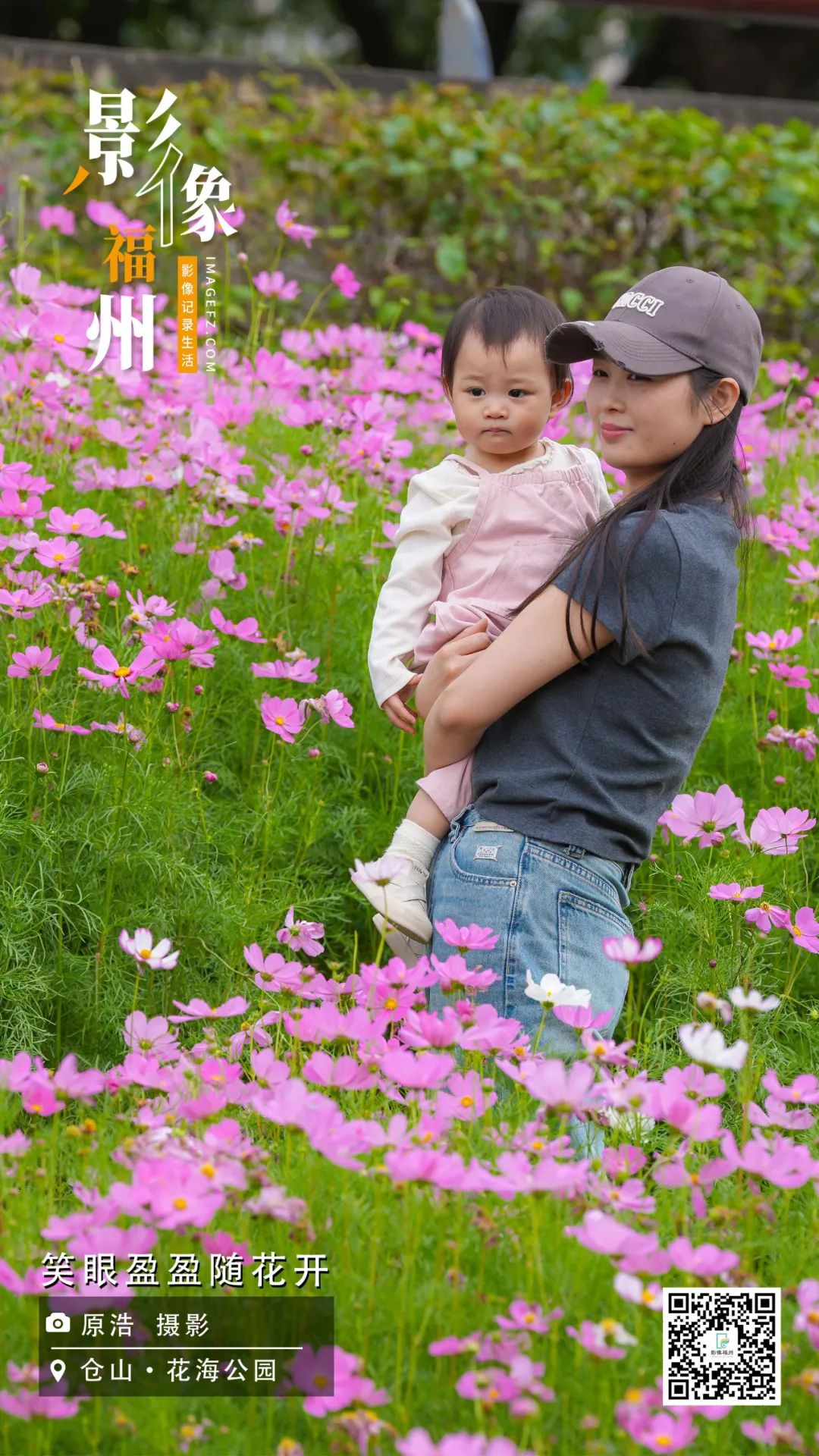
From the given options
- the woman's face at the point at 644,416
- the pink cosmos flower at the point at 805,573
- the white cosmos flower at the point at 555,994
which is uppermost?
the woman's face at the point at 644,416

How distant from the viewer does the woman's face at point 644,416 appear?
2180mm

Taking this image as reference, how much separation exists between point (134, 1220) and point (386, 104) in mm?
6042

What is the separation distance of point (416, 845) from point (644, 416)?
0.70 metres

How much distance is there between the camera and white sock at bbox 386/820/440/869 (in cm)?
232

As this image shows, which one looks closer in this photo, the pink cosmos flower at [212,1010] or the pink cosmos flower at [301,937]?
the pink cosmos flower at [212,1010]

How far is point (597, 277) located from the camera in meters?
5.62

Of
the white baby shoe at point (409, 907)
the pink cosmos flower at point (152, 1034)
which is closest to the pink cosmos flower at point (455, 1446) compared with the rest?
the pink cosmos flower at point (152, 1034)

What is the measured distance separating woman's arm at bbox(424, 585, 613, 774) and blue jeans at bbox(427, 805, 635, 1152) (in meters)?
0.17

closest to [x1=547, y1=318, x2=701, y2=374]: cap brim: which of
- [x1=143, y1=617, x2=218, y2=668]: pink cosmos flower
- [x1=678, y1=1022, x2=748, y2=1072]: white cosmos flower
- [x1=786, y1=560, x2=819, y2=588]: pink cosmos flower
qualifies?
[x1=143, y1=617, x2=218, y2=668]: pink cosmos flower

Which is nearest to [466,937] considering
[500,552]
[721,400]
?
[500,552]

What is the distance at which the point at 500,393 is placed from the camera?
2.37 m

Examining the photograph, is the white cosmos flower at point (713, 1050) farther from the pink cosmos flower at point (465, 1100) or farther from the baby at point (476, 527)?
the baby at point (476, 527)

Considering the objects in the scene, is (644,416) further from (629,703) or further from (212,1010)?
(212,1010)

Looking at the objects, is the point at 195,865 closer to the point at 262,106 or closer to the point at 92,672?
the point at 92,672
